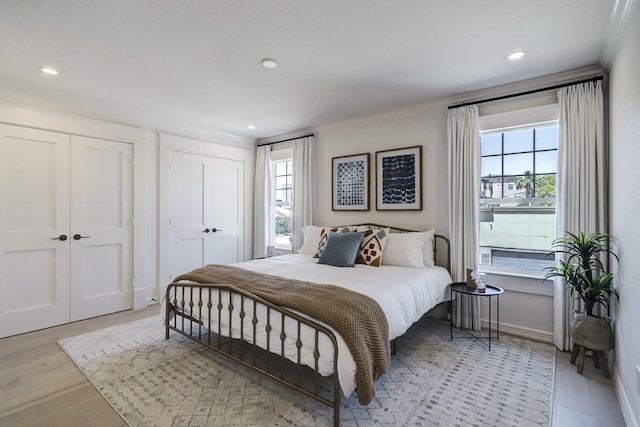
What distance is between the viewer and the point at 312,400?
2041mm

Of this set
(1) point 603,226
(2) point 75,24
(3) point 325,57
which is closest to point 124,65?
(2) point 75,24

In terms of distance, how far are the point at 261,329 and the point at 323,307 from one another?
1.75 feet

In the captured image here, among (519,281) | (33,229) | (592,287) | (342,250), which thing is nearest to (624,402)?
(592,287)

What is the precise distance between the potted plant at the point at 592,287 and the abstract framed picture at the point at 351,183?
225 cm

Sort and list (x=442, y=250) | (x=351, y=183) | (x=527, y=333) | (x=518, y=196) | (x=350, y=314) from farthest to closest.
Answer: (x=351, y=183) < (x=442, y=250) < (x=518, y=196) < (x=527, y=333) < (x=350, y=314)

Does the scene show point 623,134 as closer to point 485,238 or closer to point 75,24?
point 485,238

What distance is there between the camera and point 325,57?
8.38 feet

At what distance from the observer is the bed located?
179cm

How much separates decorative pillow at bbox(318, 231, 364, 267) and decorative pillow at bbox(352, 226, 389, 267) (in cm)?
9

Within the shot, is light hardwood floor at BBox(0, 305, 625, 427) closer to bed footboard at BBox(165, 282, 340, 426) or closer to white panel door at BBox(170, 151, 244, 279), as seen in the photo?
bed footboard at BBox(165, 282, 340, 426)

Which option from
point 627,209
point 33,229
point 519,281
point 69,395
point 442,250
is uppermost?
point 627,209

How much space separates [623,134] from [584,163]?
629 millimetres

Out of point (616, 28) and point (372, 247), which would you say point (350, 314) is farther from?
point (616, 28)

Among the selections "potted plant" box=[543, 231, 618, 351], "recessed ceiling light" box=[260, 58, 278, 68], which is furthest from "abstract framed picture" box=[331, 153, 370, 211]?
"potted plant" box=[543, 231, 618, 351]
